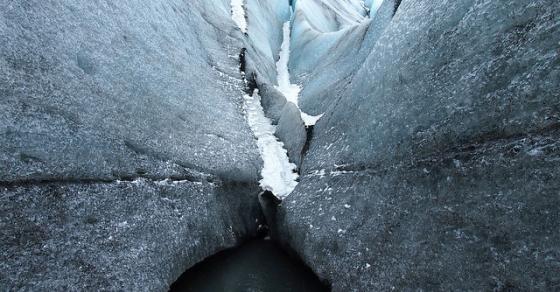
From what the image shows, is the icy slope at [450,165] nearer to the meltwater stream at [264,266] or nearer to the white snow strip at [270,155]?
the meltwater stream at [264,266]

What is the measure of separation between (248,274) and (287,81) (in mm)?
10943

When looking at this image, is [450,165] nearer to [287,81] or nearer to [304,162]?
[304,162]

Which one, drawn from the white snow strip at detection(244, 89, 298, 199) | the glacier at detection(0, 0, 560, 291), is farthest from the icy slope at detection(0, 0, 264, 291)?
the white snow strip at detection(244, 89, 298, 199)

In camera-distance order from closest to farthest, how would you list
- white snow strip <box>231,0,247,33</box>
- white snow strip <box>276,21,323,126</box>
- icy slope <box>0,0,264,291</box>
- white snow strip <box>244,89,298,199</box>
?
icy slope <box>0,0,264,291</box> → white snow strip <box>244,89,298,199</box> → white snow strip <box>276,21,323,126</box> → white snow strip <box>231,0,247,33</box>

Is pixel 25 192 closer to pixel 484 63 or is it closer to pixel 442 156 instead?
pixel 442 156

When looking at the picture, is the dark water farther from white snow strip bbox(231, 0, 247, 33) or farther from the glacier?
white snow strip bbox(231, 0, 247, 33)

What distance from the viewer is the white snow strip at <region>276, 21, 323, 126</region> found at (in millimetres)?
9952

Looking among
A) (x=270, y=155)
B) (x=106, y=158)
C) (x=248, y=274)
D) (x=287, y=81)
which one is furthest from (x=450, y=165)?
(x=287, y=81)

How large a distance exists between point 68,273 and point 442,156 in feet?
15.1

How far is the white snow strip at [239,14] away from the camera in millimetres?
15806

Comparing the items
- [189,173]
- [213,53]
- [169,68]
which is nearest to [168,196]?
[189,173]

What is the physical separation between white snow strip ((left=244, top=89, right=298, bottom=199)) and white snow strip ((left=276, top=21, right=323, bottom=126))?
101 cm

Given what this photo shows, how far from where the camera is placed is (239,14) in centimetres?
1694

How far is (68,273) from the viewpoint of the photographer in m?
4.11
